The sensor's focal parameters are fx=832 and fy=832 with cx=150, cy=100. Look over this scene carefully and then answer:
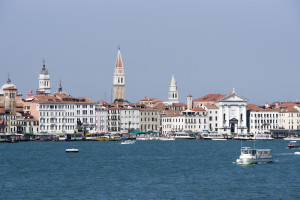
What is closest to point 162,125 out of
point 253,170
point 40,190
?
point 253,170

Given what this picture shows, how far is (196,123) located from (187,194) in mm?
81216

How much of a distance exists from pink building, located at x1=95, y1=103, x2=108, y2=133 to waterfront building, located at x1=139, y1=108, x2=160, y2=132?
Answer: 241 inches

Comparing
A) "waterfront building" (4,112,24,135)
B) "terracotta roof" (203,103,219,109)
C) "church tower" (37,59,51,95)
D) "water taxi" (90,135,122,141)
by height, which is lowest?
"water taxi" (90,135,122,141)

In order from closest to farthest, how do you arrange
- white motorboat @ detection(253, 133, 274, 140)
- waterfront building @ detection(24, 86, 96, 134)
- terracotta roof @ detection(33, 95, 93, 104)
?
waterfront building @ detection(24, 86, 96, 134), terracotta roof @ detection(33, 95, 93, 104), white motorboat @ detection(253, 133, 274, 140)

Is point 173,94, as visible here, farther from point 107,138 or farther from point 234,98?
point 107,138

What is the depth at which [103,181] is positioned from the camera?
1642 inches

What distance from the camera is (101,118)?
114125 millimetres

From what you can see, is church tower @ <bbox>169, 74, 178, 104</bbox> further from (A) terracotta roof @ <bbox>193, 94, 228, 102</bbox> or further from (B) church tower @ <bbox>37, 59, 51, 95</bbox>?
(B) church tower @ <bbox>37, 59, 51, 95</bbox>

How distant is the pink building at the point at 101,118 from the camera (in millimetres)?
113438

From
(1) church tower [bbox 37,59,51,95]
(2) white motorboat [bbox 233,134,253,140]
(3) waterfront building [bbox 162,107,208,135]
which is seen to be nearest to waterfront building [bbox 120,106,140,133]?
(3) waterfront building [bbox 162,107,208,135]

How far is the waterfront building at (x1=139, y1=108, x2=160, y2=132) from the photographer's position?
119m

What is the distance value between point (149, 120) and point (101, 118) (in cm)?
875

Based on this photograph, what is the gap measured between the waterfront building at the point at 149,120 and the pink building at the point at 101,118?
20.1 ft

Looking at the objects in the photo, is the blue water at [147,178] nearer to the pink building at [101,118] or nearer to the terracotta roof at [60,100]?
the terracotta roof at [60,100]
